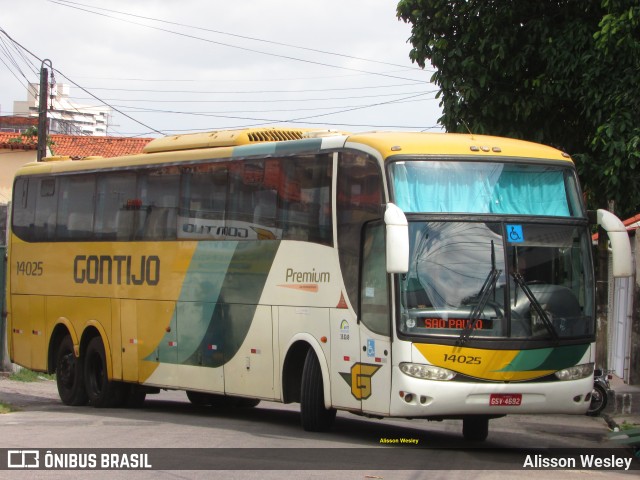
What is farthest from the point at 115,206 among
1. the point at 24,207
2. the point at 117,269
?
the point at 24,207

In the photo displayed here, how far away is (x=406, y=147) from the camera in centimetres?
1219

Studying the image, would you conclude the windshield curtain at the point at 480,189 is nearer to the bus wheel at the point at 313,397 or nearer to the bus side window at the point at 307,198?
the bus side window at the point at 307,198

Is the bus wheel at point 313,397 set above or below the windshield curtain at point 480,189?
below

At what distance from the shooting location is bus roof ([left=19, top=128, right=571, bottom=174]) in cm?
1232

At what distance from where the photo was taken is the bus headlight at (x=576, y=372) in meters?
12.0

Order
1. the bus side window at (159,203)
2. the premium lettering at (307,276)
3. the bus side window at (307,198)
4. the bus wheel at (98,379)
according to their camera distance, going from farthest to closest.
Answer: the bus wheel at (98,379) < the bus side window at (159,203) < the bus side window at (307,198) < the premium lettering at (307,276)

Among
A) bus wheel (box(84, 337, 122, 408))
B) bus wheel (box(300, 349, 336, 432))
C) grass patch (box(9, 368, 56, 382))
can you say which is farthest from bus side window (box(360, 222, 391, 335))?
grass patch (box(9, 368, 56, 382))

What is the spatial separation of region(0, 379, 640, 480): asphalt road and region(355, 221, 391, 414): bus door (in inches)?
23.1

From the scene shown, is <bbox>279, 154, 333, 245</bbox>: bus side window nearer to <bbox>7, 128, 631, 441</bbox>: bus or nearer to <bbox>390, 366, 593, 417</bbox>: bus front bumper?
<bbox>7, 128, 631, 441</bbox>: bus

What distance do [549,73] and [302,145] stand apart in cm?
681

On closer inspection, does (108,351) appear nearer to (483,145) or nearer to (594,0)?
(483,145)

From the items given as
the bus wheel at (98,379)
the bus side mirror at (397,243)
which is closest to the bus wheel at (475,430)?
the bus side mirror at (397,243)

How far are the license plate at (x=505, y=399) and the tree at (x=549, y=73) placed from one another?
7027 mm

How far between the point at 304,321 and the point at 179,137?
15.1 feet
